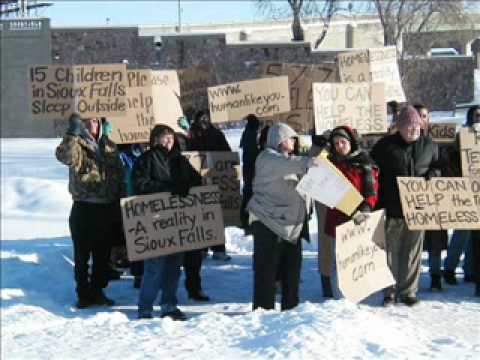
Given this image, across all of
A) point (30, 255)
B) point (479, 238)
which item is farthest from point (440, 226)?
point (30, 255)

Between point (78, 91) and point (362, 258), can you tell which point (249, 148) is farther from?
point (362, 258)

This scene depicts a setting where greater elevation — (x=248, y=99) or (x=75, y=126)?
(x=248, y=99)

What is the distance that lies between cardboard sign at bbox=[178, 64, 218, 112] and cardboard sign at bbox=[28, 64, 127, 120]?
69.2 inches

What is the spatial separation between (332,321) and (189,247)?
1.85m

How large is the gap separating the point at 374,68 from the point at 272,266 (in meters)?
3.65

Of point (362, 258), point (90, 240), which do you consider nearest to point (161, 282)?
point (90, 240)

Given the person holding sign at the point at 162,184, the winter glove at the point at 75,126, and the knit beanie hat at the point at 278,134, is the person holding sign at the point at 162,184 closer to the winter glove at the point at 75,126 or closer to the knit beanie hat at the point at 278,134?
Result: the winter glove at the point at 75,126

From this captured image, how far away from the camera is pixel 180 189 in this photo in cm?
809

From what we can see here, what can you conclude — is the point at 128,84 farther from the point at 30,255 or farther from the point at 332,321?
the point at 332,321

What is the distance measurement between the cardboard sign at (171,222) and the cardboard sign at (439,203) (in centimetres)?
170

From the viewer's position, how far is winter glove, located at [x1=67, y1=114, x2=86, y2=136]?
320 inches

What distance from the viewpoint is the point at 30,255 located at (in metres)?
10.3

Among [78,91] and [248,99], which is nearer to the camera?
[78,91]

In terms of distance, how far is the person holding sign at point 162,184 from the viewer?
7910 mm
